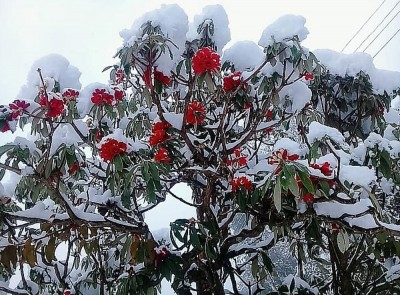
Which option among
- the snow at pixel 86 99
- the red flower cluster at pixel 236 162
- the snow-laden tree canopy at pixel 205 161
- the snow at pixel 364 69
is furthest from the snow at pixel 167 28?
the snow at pixel 364 69

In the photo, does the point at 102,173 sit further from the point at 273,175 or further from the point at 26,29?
the point at 273,175

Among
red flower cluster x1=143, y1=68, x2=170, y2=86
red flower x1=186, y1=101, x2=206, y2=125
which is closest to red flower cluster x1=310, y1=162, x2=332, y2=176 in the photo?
red flower x1=186, y1=101, x2=206, y2=125

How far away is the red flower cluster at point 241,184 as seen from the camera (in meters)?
1.90

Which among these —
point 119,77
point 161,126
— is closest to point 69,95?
point 119,77

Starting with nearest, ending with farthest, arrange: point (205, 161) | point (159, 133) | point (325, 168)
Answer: point (325, 168), point (159, 133), point (205, 161)

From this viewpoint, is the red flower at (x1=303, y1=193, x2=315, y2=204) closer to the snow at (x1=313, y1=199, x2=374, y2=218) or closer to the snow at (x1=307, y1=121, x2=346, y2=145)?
the snow at (x1=313, y1=199, x2=374, y2=218)

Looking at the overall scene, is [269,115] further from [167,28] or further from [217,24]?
[167,28]

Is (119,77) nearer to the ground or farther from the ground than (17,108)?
farther from the ground

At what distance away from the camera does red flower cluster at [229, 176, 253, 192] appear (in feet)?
6.25

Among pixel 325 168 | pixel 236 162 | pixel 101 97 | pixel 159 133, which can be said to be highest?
pixel 101 97

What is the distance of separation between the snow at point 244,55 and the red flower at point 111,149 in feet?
3.08

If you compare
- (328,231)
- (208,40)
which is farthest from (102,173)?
(328,231)

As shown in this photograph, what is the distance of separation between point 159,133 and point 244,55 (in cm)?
77

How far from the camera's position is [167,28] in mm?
2164
